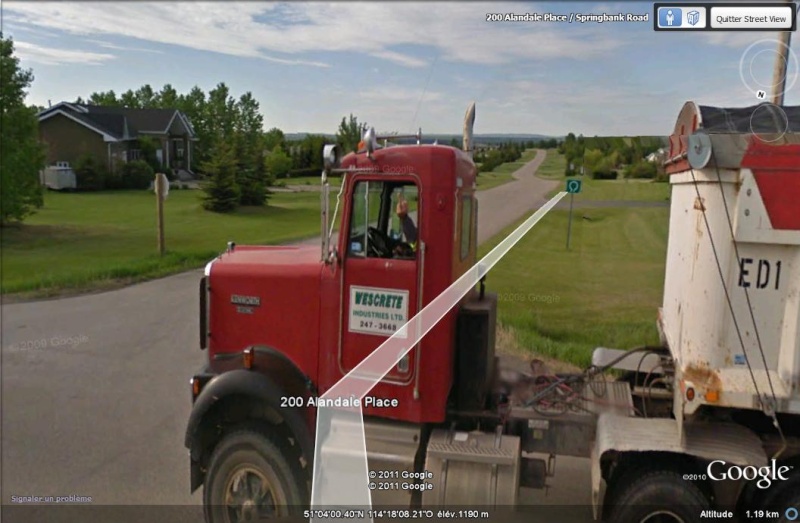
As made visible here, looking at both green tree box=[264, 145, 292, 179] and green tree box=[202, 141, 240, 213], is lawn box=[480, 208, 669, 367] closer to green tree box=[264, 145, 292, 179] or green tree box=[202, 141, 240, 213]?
green tree box=[264, 145, 292, 179]

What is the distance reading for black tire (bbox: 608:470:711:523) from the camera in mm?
3430

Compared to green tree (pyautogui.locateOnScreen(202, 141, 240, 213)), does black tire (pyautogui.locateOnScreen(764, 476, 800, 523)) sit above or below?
below

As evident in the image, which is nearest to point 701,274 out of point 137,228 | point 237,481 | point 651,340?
point 237,481

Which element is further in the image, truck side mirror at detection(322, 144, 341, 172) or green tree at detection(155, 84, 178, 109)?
green tree at detection(155, 84, 178, 109)

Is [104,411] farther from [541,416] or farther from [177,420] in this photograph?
[541,416]

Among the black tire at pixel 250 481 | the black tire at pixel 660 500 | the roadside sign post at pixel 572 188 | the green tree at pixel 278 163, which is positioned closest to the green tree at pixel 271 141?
the green tree at pixel 278 163

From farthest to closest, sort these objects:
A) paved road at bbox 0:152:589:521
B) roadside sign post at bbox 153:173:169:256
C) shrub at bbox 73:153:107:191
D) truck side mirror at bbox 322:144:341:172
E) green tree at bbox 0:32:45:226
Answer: shrub at bbox 73:153:107:191, green tree at bbox 0:32:45:226, roadside sign post at bbox 153:173:169:256, paved road at bbox 0:152:589:521, truck side mirror at bbox 322:144:341:172

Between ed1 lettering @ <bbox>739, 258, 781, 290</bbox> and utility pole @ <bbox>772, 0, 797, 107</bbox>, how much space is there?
1.39m

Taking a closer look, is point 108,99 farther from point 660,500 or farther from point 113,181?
point 660,500

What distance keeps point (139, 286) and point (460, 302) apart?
8.70 metres

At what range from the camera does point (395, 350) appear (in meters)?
3.69

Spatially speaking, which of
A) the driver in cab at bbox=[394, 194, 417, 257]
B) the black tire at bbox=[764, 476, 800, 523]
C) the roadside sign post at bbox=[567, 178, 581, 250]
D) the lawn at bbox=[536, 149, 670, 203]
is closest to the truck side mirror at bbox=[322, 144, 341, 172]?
the driver in cab at bbox=[394, 194, 417, 257]
